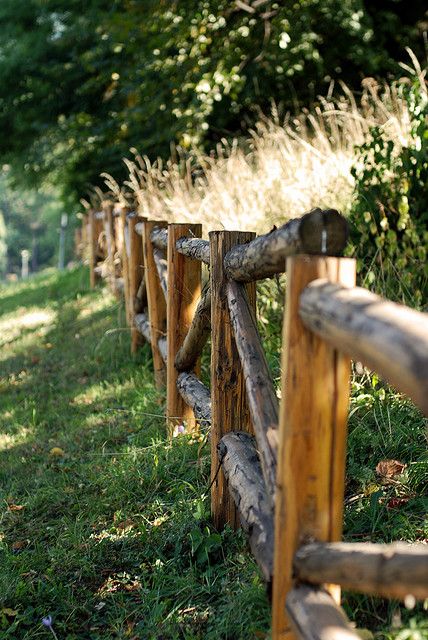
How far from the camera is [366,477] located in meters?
3.03

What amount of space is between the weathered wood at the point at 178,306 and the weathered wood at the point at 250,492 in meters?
1.26

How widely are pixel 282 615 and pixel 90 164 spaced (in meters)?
12.6

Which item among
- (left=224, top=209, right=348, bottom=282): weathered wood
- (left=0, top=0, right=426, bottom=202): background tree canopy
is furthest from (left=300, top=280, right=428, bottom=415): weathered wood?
(left=0, top=0, right=426, bottom=202): background tree canopy

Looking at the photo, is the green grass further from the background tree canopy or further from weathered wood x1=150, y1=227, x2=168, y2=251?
the background tree canopy

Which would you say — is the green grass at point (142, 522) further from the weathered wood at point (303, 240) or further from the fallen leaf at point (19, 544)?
the weathered wood at point (303, 240)

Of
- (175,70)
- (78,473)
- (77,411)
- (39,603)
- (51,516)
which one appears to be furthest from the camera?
(175,70)

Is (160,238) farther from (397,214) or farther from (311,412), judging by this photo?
(311,412)

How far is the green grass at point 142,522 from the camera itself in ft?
8.46

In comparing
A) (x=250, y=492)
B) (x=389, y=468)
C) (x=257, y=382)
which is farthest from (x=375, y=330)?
(x=389, y=468)

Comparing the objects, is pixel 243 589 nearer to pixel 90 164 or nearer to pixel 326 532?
pixel 326 532

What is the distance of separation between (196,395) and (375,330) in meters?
2.48

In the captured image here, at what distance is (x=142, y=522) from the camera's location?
129 inches

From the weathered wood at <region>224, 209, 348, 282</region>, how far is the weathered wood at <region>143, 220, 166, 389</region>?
280cm

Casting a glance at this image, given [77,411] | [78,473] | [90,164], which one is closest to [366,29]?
[90,164]
